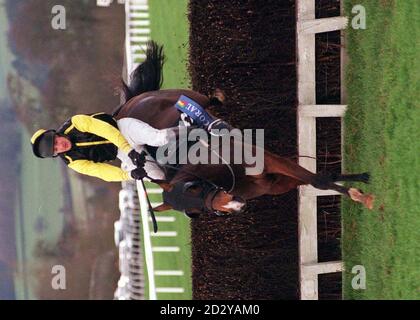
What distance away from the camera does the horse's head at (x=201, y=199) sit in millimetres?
4090

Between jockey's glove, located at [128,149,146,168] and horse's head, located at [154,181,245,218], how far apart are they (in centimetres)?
25

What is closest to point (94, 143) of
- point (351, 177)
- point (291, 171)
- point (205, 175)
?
point (205, 175)

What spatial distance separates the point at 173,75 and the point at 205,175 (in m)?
4.04

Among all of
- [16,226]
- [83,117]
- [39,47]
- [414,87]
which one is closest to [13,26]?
[39,47]

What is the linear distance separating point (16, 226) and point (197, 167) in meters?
4.24

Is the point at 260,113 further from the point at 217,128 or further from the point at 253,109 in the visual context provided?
the point at 217,128

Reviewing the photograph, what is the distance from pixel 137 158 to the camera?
4.36 metres

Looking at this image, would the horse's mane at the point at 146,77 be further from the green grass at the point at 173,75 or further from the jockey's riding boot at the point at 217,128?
the green grass at the point at 173,75

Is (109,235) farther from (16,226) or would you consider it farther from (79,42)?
(79,42)

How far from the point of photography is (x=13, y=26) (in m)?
8.09

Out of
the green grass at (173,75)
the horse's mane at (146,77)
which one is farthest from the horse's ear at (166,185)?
the green grass at (173,75)

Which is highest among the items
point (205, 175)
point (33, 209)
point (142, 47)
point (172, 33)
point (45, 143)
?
point (172, 33)

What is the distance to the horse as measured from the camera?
13.8 feet

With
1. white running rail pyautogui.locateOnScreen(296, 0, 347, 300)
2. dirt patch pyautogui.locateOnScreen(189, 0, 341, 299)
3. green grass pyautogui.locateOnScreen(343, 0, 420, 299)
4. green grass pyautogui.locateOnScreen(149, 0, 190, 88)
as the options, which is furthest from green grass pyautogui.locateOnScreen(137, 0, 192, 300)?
green grass pyautogui.locateOnScreen(343, 0, 420, 299)
